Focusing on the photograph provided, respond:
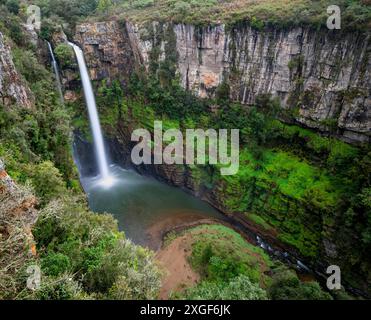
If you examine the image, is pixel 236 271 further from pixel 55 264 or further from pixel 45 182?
pixel 45 182

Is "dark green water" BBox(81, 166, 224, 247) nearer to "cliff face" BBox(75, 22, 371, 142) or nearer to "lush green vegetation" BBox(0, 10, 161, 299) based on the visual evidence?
"lush green vegetation" BBox(0, 10, 161, 299)

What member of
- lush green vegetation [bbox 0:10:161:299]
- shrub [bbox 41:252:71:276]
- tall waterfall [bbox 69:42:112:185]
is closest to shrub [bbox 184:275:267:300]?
lush green vegetation [bbox 0:10:161:299]

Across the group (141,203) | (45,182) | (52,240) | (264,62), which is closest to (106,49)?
(264,62)

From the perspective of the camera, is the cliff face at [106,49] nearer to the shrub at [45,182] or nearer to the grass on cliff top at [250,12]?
the grass on cliff top at [250,12]

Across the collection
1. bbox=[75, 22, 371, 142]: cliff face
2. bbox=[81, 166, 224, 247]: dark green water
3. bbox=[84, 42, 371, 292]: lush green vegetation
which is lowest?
bbox=[81, 166, 224, 247]: dark green water
